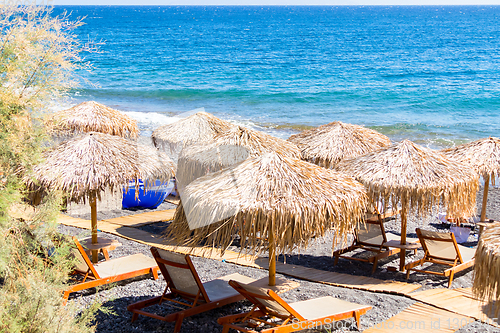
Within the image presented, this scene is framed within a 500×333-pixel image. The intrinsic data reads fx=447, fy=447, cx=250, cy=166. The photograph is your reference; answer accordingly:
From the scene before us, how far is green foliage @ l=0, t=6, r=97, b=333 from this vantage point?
3.62 m

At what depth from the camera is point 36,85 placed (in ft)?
12.5

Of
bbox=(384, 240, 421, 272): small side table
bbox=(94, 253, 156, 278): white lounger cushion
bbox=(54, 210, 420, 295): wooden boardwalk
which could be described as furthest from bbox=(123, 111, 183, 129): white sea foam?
bbox=(384, 240, 421, 272): small side table

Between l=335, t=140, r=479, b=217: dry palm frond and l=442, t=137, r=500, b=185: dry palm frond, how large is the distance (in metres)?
1.39

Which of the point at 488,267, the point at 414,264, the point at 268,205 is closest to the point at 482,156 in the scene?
the point at 414,264

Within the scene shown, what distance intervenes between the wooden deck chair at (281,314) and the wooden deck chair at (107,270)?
1.78 meters

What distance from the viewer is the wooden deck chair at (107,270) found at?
5.40 meters

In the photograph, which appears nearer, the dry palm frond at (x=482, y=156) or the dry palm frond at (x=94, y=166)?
the dry palm frond at (x=94, y=166)

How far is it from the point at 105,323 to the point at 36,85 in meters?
2.72

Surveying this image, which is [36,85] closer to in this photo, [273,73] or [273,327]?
[273,327]

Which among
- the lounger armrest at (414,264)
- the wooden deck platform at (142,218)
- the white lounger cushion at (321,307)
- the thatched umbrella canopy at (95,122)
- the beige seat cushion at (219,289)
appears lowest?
the wooden deck platform at (142,218)

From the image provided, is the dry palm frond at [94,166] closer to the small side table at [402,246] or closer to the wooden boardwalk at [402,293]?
the wooden boardwalk at [402,293]

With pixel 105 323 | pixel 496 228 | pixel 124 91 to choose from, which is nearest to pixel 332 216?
pixel 496 228

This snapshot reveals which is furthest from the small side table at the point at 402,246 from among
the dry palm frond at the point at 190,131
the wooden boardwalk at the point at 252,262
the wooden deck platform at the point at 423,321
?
the dry palm frond at the point at 190,131

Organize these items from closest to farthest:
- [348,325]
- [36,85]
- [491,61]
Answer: [36,85] < [348,325] < [491,61]
